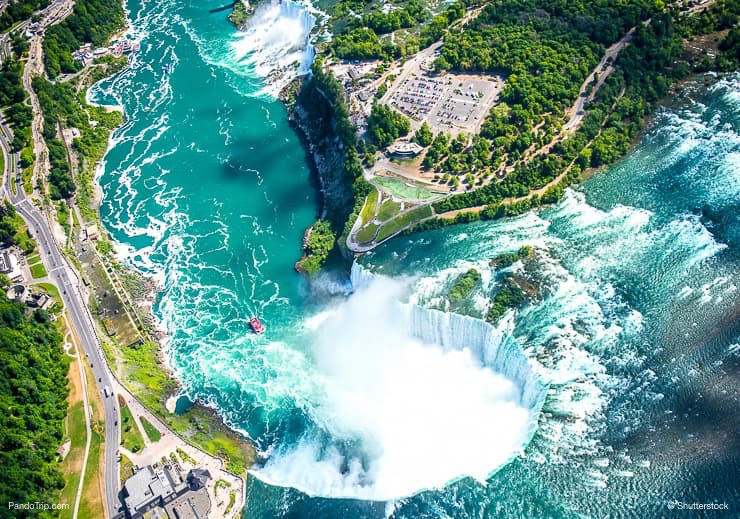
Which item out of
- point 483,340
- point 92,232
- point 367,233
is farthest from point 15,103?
point 483,340

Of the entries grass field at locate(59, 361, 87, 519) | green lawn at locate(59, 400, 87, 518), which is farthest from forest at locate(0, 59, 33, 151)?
green lawn at locate(59, 400, 87, 518)

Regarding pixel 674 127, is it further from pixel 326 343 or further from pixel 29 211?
pixel 29 211

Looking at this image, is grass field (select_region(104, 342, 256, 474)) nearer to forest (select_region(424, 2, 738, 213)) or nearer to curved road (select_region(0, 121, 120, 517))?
curved road (select_region(0, 121, 120, 517))

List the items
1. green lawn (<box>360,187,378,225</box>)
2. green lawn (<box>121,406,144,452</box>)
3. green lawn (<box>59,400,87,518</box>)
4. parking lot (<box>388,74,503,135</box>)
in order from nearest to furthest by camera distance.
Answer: green lawn (<box>59,400,87,518</box>)
green lawn (<box>121,406,144,452</box>)
green lawn (<box>360,187,378,225</box>)
parking lot (<box>388,74,503,135</box>)

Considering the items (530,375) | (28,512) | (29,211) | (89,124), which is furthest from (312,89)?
(28,512)

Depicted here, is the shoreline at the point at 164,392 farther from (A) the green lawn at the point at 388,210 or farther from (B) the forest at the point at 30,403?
(A) the green lawn at the point at 388,210

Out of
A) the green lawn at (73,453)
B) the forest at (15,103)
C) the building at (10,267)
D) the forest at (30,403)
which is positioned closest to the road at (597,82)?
the green lawn at (73,453)

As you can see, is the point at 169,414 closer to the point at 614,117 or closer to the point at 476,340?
the point at 476,340
